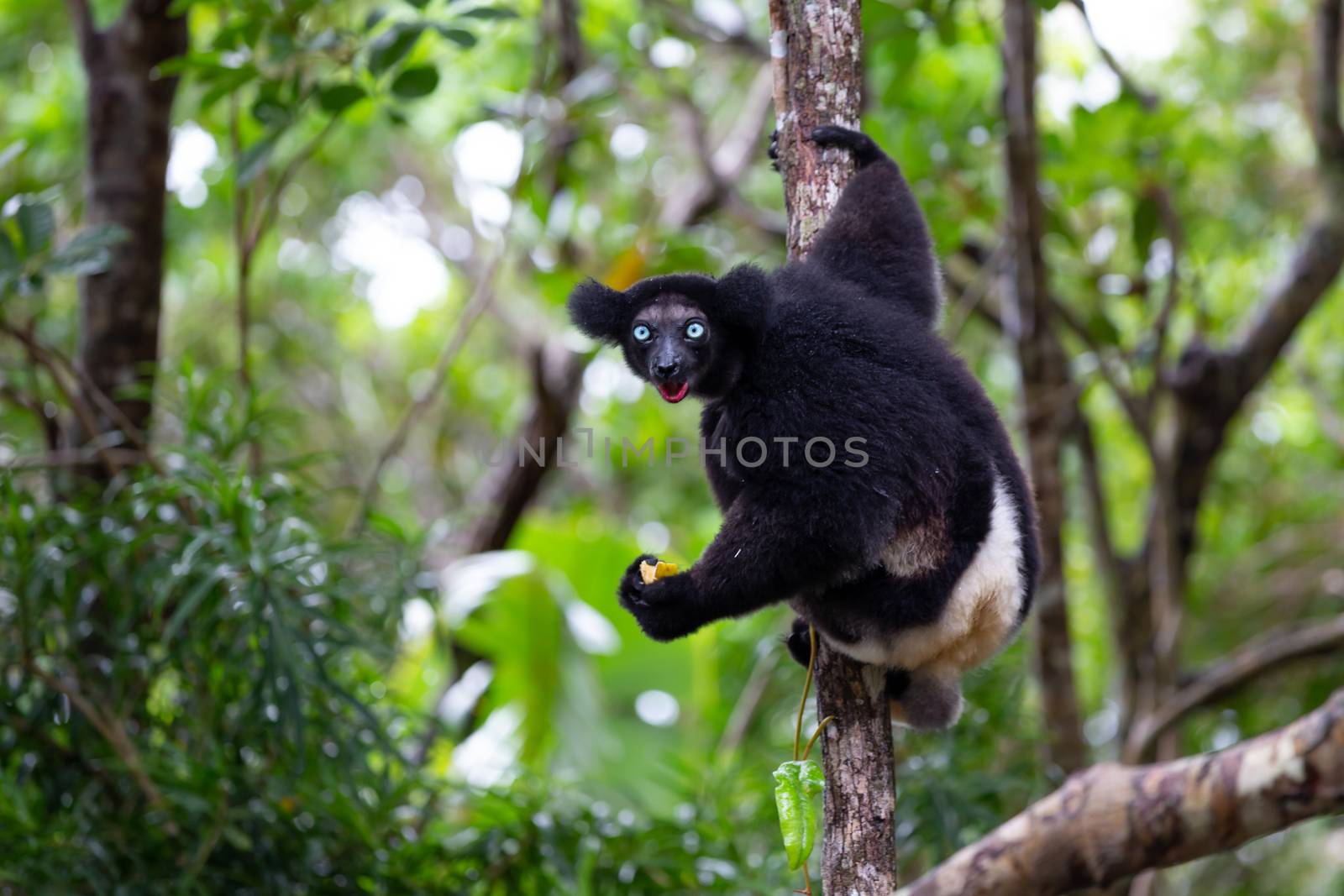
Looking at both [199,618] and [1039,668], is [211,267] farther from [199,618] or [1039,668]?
[1039,668]

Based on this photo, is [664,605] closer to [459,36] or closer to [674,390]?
[674,390]

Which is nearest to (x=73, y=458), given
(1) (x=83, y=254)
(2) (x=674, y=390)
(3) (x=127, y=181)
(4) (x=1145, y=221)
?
(1) (x=83, y=254)

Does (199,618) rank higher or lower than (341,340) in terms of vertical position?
higher

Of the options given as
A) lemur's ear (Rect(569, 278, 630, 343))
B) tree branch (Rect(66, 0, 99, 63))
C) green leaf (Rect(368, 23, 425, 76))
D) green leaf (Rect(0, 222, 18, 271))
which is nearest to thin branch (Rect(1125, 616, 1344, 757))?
lemur's ear (Rect(569, 278, 630, 343))

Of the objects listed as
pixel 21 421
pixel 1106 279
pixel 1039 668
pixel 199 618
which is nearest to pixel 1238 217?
pixel 1106 279

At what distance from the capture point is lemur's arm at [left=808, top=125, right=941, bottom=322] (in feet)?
9.53

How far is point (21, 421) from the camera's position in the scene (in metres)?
5.31

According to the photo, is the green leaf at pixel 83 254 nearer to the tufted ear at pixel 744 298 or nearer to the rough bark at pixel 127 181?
the rough bark at pixel 127 181

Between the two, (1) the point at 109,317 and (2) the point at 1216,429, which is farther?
(2) the point at 1216,429

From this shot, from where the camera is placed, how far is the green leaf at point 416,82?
3.87 metres

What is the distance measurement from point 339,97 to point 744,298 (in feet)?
6.36

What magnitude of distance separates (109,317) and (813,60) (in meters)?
3.15

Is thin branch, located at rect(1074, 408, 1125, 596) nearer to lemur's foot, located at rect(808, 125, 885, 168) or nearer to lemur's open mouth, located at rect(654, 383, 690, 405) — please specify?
lemur's foot, located at rect(808, 125, 885, 168)

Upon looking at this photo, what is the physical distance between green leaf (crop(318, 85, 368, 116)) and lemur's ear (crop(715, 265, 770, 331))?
5.99ft
